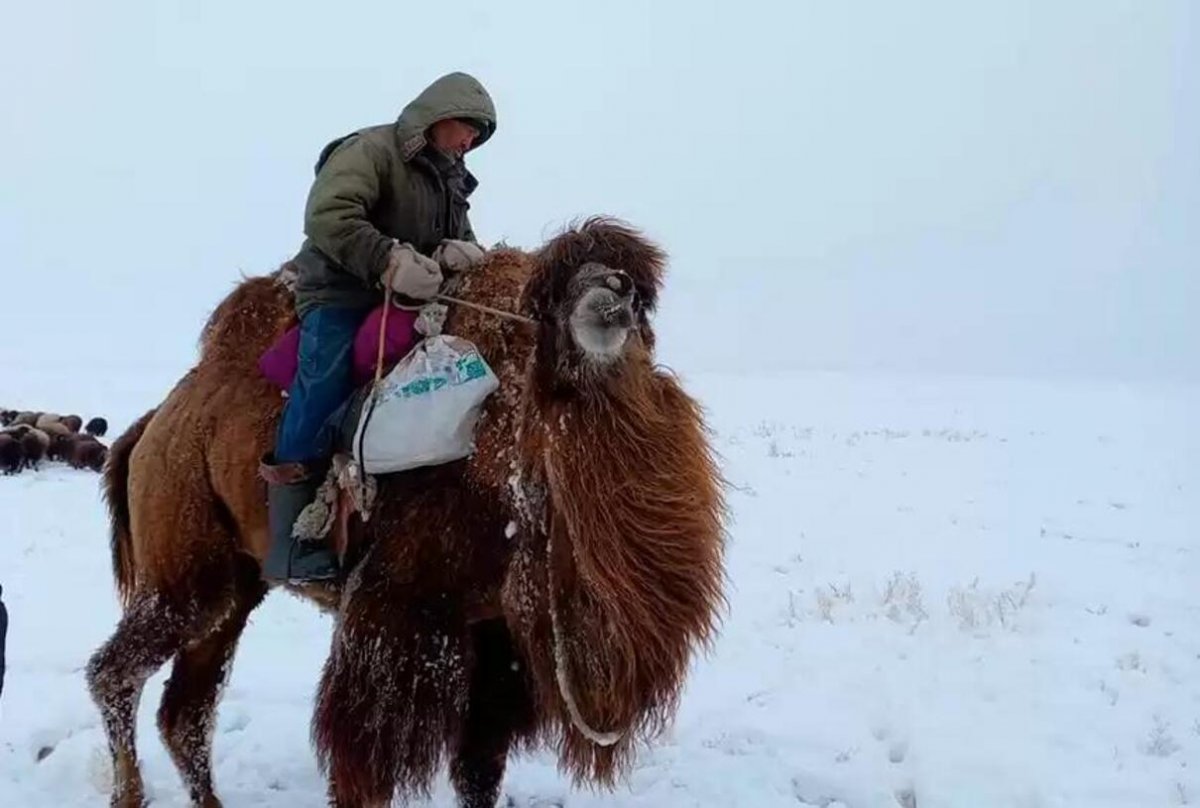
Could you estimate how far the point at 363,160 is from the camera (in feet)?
12.9

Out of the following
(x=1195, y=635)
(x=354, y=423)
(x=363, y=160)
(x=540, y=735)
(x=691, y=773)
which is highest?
(x=363, y=160)

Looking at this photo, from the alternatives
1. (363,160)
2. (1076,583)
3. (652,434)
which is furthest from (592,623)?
(1076,583)

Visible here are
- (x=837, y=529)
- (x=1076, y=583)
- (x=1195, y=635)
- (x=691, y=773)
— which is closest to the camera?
(x=691, y=773)

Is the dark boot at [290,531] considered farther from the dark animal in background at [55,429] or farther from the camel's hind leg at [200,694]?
the dark animal in background at [55,429]

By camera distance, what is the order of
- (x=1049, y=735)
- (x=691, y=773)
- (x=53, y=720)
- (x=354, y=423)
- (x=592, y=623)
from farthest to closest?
(x=53, y=720) → (x=1049, y=735) → (x=691, y=773) → (x=354, y=423) → (x=592, y=623)

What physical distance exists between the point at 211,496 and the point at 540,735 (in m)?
1.54

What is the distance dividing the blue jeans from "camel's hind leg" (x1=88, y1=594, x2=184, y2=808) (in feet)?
3.36

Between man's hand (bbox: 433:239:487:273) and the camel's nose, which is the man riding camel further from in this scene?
the camel's nose

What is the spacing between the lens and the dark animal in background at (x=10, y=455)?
1466cm

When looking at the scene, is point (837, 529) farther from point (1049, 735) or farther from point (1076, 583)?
point (1049, 735)

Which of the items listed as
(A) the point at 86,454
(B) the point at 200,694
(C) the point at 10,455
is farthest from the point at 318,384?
(A) the point at 86,454

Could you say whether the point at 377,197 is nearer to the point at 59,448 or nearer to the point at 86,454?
the point at 86,454

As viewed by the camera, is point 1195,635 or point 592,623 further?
point 1195,635

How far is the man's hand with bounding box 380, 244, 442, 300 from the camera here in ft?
12.5
